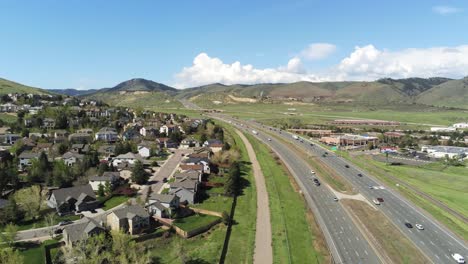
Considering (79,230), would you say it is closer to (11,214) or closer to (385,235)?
(11,214)

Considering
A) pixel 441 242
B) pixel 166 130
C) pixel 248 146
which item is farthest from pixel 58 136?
pixel 441 242

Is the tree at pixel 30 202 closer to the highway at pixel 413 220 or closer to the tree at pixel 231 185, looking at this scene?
the tree at pixel 231 185

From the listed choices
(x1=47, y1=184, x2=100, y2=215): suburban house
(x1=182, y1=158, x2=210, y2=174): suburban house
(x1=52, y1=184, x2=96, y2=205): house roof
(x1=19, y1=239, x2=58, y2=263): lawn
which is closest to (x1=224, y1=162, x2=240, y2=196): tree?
(x1=182, y1=158, x2=210, y2=174): suburban house

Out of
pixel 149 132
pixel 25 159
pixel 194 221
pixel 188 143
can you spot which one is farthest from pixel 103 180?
pixel 149 132

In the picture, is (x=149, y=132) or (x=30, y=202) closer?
(x=30, y=202)

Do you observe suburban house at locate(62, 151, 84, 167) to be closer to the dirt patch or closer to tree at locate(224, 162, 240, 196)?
tree at locate(224, 162, 240, 196)

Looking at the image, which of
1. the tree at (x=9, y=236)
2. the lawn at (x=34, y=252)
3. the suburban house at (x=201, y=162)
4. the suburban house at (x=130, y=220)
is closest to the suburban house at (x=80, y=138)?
the suburban house at (x=201, y=162)
